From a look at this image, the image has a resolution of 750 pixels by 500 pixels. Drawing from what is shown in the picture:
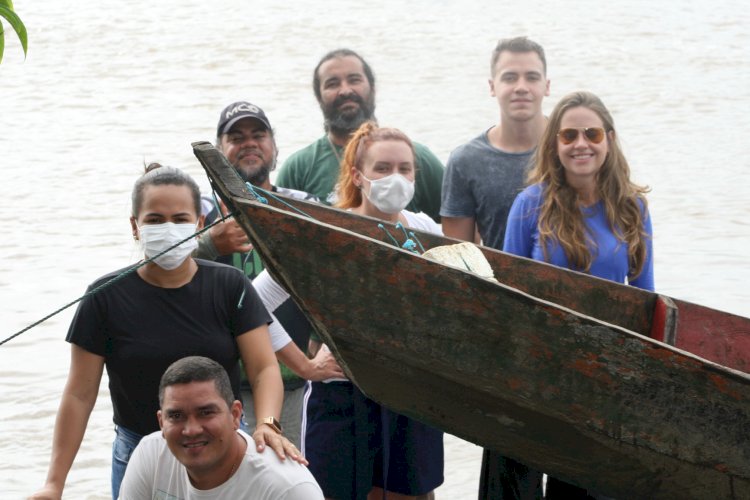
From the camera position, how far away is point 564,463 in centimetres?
426

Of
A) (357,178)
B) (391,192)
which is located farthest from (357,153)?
(391,192)

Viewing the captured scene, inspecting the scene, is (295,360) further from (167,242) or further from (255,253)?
(167,242)

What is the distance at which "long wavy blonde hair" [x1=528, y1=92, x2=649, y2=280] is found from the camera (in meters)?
4.98

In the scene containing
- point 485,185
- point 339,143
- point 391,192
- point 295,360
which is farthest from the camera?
point 339,143

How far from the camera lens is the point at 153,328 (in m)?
4.08

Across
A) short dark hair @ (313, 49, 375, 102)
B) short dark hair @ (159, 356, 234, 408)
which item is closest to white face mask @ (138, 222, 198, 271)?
short dark hair @ (159, 356, 234, 408)

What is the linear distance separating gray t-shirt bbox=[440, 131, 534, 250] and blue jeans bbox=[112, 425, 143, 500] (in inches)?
78.4

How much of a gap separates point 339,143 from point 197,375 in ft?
7.85

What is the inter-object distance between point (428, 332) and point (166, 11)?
23.0 meters

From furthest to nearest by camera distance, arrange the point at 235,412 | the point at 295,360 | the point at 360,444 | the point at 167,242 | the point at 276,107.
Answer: the point at 276,107 < the point at 360,444 < the point at 295,360 < the point at 167,242 < the point at 235,412

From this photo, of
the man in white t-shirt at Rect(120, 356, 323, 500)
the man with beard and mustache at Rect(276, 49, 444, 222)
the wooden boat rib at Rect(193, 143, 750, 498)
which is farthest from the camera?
the man with beard and mustache at Rect(276, 49, 444, 222)

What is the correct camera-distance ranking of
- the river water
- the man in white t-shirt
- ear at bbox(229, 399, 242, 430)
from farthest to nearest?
the river water
ear at bbox(229, 399, 242, 430)
the man in white t-shirt

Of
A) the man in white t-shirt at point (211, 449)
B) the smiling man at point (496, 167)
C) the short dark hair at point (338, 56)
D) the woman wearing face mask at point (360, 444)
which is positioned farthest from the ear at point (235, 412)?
the short dark hair at point (338, 56)

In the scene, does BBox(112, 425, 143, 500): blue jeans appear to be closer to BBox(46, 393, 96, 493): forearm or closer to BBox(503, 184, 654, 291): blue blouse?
BBox(46, 393, 96, 493): forearm
